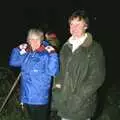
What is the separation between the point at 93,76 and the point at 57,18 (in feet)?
54.7

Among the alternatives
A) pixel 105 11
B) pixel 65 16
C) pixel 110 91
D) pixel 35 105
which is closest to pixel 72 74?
pixel 35 105

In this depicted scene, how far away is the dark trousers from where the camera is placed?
5.94 metres

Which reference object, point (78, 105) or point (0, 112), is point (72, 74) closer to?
point (78, 105)

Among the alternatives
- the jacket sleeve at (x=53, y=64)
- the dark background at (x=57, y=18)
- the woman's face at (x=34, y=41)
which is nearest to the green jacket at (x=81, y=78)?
the jacket sleeve at (x=53, y=64)

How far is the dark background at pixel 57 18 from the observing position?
18.8m

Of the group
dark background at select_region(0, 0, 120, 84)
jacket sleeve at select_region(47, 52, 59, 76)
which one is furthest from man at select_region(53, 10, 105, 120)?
dark background at select_region(0, 0, 120, 84)

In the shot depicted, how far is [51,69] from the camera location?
18.5 ft

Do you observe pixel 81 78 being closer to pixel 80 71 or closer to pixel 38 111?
pixel 80 71

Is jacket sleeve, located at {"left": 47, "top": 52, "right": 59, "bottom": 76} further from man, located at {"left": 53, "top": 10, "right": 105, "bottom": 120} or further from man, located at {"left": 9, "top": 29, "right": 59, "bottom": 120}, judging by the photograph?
man, located at {"left": 53, "top": 10, "right": 105, "bottom": 120}

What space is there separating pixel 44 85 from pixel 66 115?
0.53 meters

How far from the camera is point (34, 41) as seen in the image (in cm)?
574

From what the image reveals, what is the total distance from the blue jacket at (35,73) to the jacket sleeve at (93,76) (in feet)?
1.67

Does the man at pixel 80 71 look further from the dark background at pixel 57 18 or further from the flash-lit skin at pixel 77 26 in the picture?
the dark background at pixel 57 18

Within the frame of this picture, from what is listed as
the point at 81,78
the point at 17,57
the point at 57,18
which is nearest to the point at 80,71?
the point at 81,78
